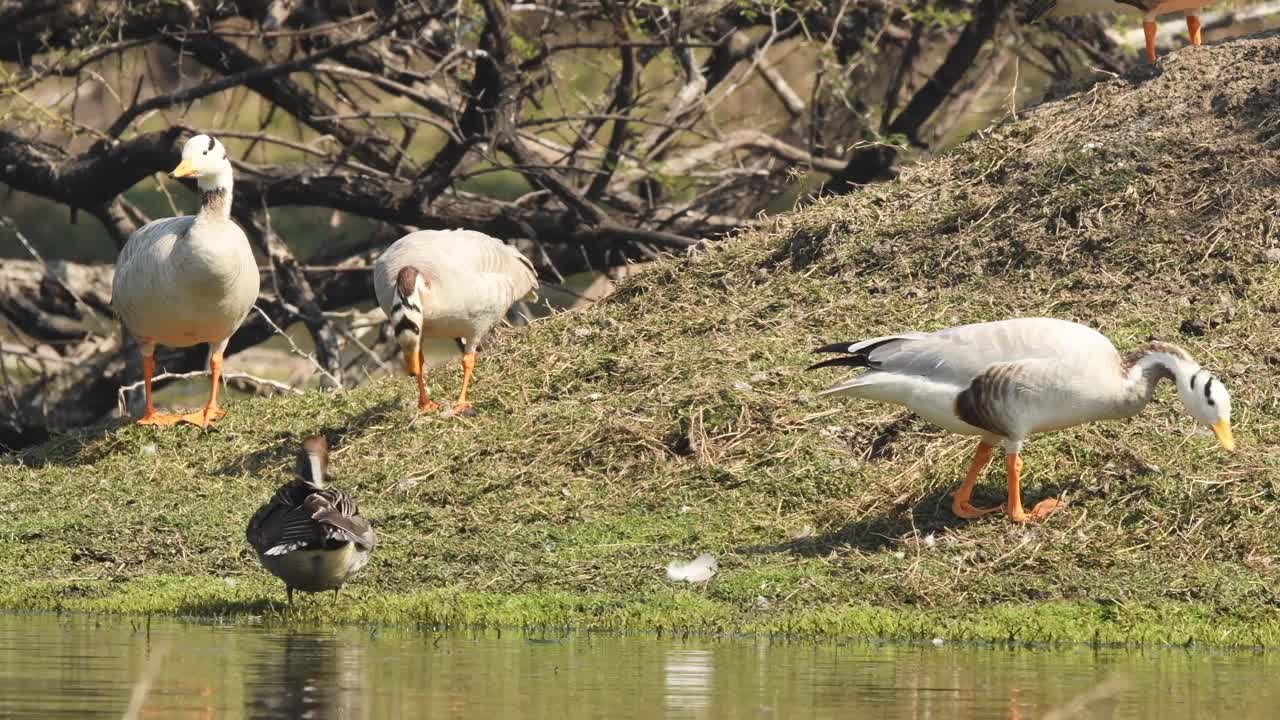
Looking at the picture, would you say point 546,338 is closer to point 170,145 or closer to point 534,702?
point 170,145

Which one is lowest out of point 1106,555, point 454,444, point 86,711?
point 86,711

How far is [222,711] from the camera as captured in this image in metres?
5.68

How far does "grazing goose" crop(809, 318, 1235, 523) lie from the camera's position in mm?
8453

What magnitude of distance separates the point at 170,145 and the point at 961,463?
7705 mm

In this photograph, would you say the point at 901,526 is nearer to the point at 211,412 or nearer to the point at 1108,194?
the point at 1108,194

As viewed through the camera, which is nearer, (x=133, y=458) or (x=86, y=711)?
(x=86, y=711)

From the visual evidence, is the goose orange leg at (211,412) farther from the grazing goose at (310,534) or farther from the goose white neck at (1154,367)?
the goose white neck at (1154,367)

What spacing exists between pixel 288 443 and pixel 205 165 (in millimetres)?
2030

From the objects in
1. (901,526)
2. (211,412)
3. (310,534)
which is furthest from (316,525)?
(211,412)

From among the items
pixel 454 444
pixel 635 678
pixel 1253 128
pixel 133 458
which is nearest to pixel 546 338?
pixel 454 444

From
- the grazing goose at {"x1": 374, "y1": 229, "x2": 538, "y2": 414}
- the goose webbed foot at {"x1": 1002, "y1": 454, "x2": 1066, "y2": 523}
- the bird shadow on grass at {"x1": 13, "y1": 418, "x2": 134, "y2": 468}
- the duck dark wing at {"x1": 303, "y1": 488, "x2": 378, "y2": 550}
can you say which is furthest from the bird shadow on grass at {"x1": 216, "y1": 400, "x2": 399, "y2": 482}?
the goose webbed foot at {"x1": 1002, "y1": 454, "x2": 1066, "y2": 523}

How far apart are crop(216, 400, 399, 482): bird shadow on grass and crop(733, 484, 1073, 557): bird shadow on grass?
11.1 ft

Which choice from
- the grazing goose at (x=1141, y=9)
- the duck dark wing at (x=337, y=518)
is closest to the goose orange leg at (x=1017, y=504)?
the duck dark wing at (x=337, y=518)

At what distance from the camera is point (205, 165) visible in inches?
482
